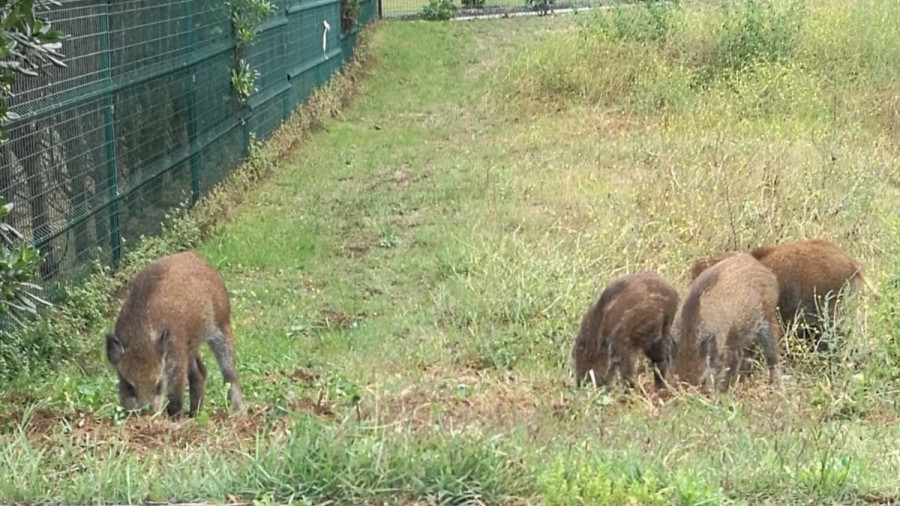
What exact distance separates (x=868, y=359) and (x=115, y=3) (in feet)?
21.8

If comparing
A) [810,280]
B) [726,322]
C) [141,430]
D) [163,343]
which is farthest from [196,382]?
[810,280]

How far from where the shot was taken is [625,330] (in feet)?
25.7

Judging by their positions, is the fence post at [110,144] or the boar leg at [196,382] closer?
the boar leg at [196,382]

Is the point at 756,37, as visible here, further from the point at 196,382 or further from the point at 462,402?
the point at 462,402

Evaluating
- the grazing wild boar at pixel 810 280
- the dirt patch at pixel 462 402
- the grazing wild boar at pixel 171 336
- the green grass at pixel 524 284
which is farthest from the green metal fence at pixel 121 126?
the grazing wild boar at pixel 810 280

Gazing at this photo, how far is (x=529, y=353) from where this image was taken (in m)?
8.67

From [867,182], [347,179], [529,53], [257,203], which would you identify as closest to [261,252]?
[257,203]

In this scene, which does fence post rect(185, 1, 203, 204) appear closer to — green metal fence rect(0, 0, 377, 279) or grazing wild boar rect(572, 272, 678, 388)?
green metal fence rect(0, 0, 377, 279)

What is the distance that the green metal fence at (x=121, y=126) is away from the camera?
29.2 ft

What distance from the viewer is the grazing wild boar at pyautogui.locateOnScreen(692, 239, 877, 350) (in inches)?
340

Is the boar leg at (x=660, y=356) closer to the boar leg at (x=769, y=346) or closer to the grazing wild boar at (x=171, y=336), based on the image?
the boar leg at (x=769, y=346)

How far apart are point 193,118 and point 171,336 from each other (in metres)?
6.24

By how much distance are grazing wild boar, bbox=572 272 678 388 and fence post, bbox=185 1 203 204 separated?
20.5 ft

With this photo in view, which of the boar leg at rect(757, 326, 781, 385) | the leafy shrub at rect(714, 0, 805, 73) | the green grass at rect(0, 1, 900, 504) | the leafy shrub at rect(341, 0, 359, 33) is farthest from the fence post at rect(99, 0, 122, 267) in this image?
the leafy shrub at rect(341, 0, 359, 33)
